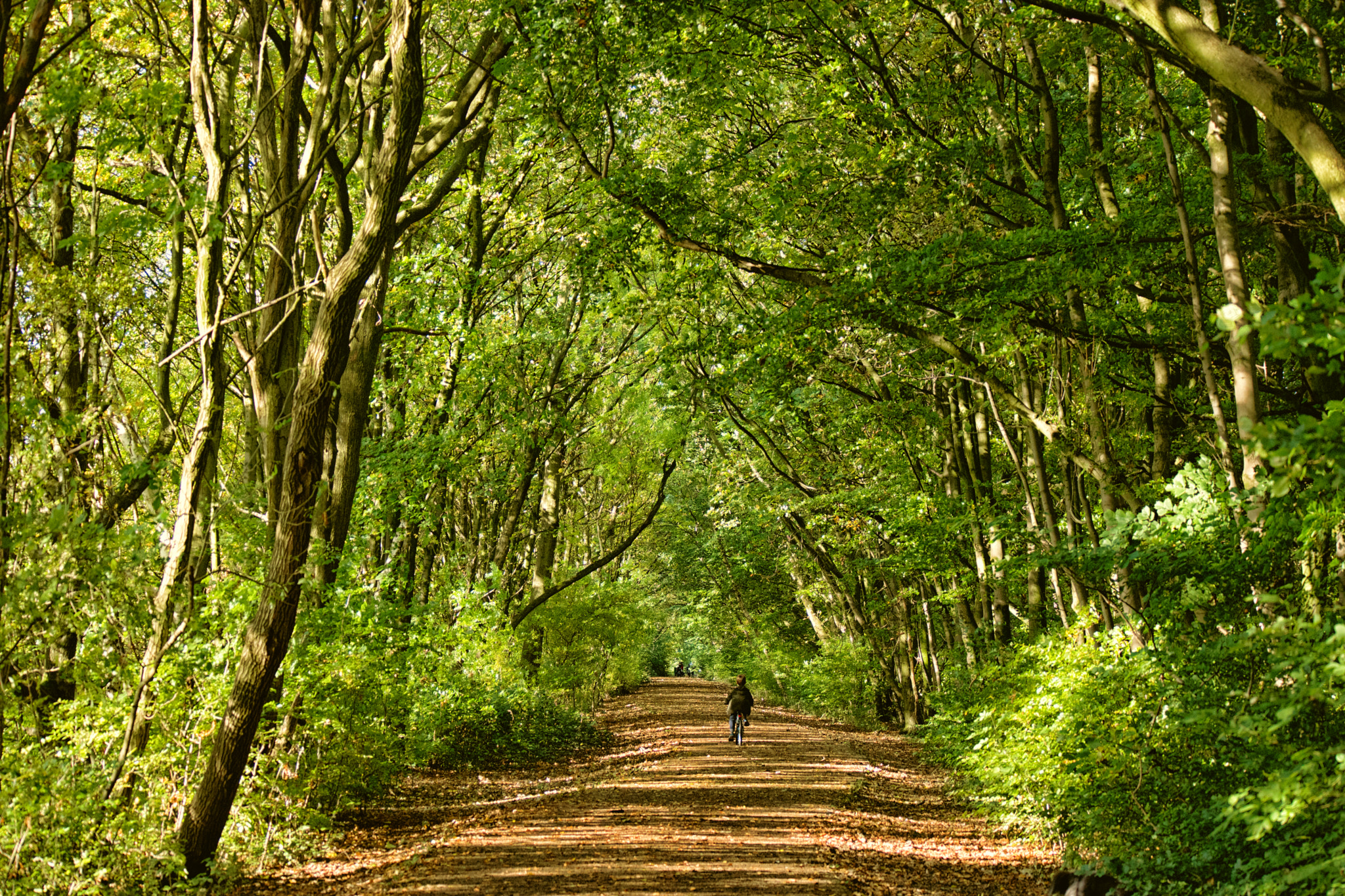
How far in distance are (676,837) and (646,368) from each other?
39.4 ft

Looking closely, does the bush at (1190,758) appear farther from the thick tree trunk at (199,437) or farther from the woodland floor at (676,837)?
the thick tree trunk at (199,437)

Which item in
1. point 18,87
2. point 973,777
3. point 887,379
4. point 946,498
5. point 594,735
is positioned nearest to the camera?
point 18,87

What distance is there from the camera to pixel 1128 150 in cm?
1262

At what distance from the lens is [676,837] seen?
959 centimetres

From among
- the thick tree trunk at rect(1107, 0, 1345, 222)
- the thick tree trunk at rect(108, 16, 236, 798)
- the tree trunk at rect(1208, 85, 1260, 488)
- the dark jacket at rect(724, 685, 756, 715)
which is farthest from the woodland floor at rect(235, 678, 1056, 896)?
the thick tree trunk at rect(1107, 0, 1345, 222)

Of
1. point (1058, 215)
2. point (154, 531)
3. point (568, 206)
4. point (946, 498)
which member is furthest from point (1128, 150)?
→ point (154, 531)

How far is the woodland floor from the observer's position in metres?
7.80

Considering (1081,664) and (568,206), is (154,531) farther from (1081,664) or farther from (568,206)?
(568,206)

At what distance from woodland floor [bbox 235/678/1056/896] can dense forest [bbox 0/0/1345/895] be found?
0.77 m

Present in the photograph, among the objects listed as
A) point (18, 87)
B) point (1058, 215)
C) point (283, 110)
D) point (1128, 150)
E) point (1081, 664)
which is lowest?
point (1081, 664)

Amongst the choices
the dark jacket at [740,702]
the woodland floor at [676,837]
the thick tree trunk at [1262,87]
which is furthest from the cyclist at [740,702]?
the thick tree trunk at [1262,87]

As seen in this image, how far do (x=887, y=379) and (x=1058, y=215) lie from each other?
7.35m

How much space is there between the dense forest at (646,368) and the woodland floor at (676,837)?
77 cm

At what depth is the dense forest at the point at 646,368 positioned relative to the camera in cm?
617
